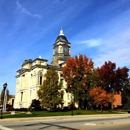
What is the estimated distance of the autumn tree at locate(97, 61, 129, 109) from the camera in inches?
1994

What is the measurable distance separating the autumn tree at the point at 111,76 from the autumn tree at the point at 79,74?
3998 mm

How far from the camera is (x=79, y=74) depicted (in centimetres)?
4791

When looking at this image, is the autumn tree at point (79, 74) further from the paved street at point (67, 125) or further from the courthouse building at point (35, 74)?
Result: the paved street at point (67, 125)

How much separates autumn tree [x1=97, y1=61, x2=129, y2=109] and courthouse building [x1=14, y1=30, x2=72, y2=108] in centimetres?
1486

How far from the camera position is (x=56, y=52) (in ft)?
261

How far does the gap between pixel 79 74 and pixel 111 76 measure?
349 inches

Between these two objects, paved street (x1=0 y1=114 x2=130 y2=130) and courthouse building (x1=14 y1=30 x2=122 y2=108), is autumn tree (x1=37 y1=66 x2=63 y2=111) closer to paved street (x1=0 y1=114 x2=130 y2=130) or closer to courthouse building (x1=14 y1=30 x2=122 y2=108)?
courthouse building (x1=14 y1=30 x2=122 y2=108)

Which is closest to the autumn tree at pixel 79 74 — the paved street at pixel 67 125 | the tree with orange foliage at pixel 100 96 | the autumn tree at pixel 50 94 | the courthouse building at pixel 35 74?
the tree with orange foliage at pixel 100 96

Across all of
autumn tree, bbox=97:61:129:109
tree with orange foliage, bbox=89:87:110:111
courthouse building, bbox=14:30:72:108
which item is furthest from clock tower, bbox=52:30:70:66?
tree with orange foliage, bbox=89:87:110:111

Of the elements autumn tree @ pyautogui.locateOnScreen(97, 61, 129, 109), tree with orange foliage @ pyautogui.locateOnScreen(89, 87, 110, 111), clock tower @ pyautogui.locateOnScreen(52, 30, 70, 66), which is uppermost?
clock tower @ pyautogui.locateOnScreen(52, 30, 70, 66)

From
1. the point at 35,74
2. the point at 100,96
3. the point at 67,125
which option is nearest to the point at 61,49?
the point at 35,74

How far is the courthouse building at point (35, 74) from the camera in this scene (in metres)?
62.1

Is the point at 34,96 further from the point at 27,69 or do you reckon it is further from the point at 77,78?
the point at 77,78

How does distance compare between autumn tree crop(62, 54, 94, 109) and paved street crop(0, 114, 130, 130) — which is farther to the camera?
autumn tree crop(62, 54, 94, 109)
